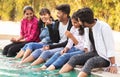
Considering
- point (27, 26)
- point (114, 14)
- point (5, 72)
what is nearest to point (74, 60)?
point (5, 72)

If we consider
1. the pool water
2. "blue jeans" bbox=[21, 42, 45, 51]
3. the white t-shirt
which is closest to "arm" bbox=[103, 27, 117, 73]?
the pool water

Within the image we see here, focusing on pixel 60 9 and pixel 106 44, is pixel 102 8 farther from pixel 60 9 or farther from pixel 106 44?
pixel 106 44

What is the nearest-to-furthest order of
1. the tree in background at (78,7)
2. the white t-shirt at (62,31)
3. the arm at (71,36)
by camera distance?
the arm at (71,36) → the white t-shirt at (62,31) → the tree in background at (78,7)

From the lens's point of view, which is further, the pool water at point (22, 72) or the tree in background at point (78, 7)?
the tree in background at point (78, 7)

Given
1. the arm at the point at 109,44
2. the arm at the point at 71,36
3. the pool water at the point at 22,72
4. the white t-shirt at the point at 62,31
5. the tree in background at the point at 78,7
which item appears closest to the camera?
the arm at the point at 109,44

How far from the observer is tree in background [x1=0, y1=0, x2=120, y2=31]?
1472cm

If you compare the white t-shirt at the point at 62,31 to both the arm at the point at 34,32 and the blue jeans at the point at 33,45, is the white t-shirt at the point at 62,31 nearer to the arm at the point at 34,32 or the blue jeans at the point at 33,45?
the blue jeans at the point at 33,45

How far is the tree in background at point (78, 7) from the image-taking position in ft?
48.3

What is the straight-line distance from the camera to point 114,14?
48.3ft

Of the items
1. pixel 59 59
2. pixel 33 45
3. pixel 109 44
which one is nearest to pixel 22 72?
pixel 59 59

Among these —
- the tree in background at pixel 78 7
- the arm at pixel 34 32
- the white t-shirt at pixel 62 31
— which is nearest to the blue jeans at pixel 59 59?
the white t-shirt at pixel 62 31

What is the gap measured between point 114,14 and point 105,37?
28.6 ft

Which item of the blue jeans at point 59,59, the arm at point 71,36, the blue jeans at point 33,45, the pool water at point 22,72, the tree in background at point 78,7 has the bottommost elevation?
the pool water at point 22,72

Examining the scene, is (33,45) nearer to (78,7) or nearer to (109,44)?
(109,44)
